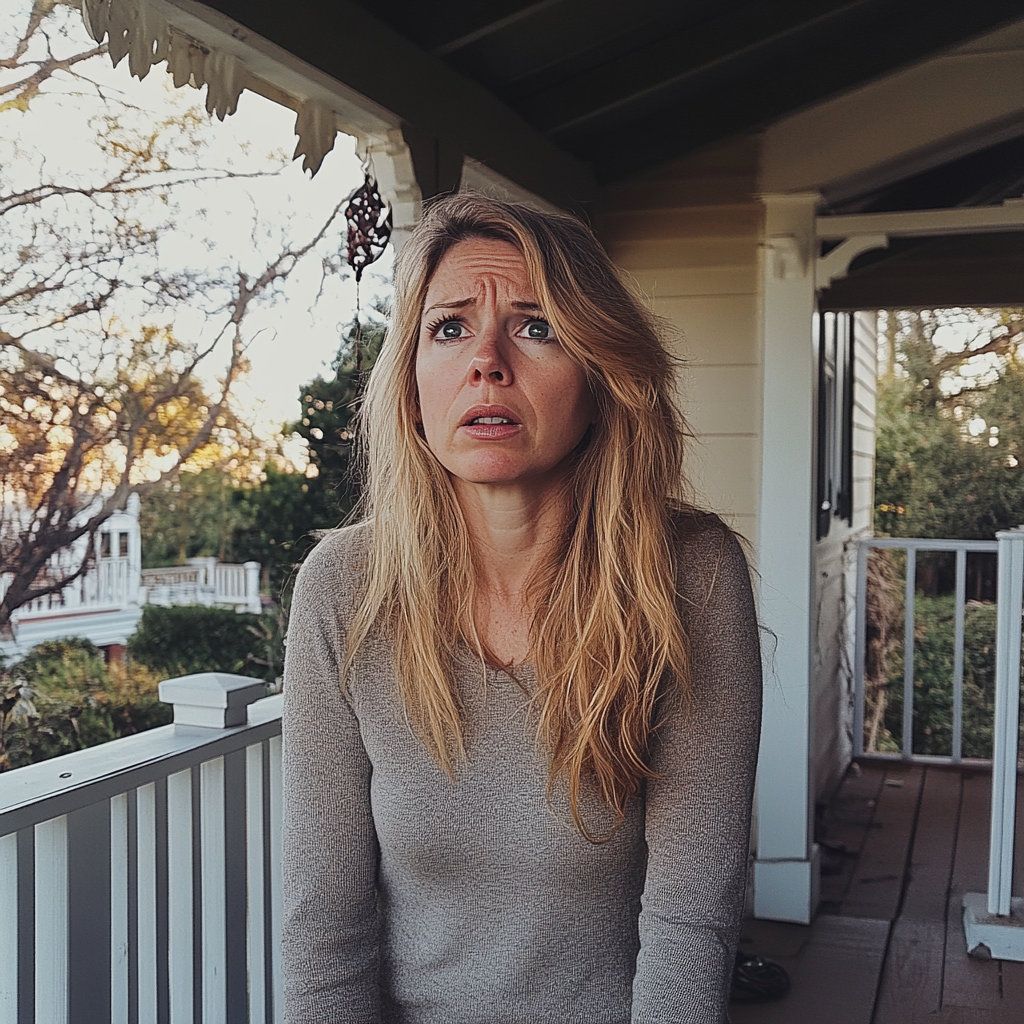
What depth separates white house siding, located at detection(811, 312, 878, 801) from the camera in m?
4.82

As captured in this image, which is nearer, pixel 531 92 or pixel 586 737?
pixel 586 737

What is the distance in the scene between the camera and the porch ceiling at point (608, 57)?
2.17 metres

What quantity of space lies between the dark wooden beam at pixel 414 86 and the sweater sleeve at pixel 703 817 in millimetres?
1241

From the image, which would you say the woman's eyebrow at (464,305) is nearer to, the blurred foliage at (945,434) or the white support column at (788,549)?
the white support column at (788,549)

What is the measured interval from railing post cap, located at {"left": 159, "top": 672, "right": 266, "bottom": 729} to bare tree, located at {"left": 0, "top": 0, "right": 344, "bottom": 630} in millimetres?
2858

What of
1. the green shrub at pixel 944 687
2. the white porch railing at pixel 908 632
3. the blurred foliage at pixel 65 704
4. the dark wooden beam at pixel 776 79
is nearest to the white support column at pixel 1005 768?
the dark wooden beam at pixel 776 79

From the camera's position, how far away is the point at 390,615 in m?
1.27

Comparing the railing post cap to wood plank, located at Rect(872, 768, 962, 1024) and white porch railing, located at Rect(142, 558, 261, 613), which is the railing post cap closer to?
wood plank, located at Rect(872, 768, 962, 1024)

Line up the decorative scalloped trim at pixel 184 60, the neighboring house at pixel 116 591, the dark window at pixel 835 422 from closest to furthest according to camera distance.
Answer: the decorative scalloped trim at pixel 184 60
the dark window at pixel 835 422
the neighboring house at pixel 116 591

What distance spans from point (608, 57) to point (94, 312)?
Answer: 9.10 ft

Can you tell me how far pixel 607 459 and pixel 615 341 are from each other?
0.47ft

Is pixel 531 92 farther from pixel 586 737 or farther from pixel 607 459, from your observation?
pixel 586 737

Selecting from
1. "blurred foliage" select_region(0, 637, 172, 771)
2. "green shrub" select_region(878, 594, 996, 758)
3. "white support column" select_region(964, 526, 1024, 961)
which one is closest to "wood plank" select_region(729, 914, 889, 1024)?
"white support column" select_region(964, 526, 1024, 961)

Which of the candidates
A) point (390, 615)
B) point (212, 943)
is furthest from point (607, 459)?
point (212, 943)
